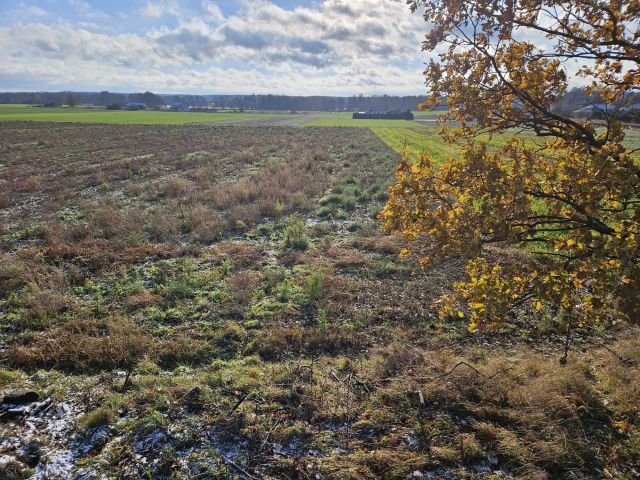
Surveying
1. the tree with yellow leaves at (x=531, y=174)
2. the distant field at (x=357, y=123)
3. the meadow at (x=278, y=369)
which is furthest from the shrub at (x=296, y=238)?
the distant field at (x=357, y=123)

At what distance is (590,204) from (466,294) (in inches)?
65.7

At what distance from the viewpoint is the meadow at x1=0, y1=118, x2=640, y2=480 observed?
15.8 feet

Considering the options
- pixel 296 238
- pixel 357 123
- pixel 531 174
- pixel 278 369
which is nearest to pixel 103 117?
pixel 357 123

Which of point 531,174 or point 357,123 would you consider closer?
point 531,174

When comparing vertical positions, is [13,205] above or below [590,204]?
below

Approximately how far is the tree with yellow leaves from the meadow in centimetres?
142

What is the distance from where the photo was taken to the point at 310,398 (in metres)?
5.74

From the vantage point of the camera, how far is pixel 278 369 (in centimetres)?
652

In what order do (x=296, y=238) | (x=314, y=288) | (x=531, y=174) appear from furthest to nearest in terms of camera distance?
(x=296, y=238)
(x=314, y=288)
(x=531, y=174)

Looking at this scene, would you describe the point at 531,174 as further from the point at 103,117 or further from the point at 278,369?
the point at 103,117

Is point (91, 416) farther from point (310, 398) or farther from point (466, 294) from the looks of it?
point (466, 294)

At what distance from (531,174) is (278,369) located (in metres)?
4.49

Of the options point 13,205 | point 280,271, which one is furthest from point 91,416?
point 13,205

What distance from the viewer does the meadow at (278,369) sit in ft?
15.8
